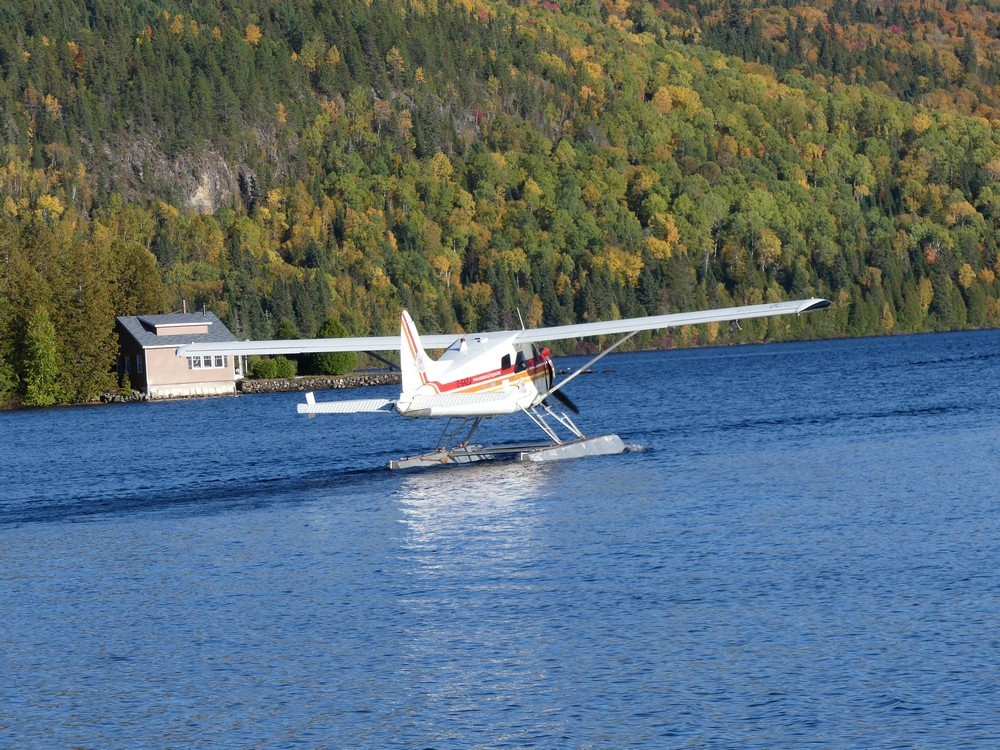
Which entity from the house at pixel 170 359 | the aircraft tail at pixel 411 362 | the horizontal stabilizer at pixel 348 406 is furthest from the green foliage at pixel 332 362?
the aircraft tail at pixel 411 362

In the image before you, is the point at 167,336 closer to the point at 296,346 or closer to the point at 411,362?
the point at 296,346

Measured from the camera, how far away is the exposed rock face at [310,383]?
326 feet

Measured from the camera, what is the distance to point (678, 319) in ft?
124

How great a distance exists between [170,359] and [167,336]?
1.61 m

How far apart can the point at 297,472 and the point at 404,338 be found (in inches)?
314

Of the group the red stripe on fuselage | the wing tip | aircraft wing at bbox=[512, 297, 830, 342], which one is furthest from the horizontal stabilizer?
the wing tip

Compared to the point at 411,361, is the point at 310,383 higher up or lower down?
lower down

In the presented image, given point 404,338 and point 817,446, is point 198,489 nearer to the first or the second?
point 404,338

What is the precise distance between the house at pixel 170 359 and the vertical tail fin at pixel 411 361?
59.0 metres

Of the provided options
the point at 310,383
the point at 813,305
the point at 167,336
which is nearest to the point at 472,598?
the point at 813,305

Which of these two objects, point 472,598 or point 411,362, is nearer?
point 472,598

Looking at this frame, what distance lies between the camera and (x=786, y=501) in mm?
29594

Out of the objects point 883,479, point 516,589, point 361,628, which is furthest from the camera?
point 883,479

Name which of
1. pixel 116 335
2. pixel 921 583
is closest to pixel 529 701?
pixel 921 583
